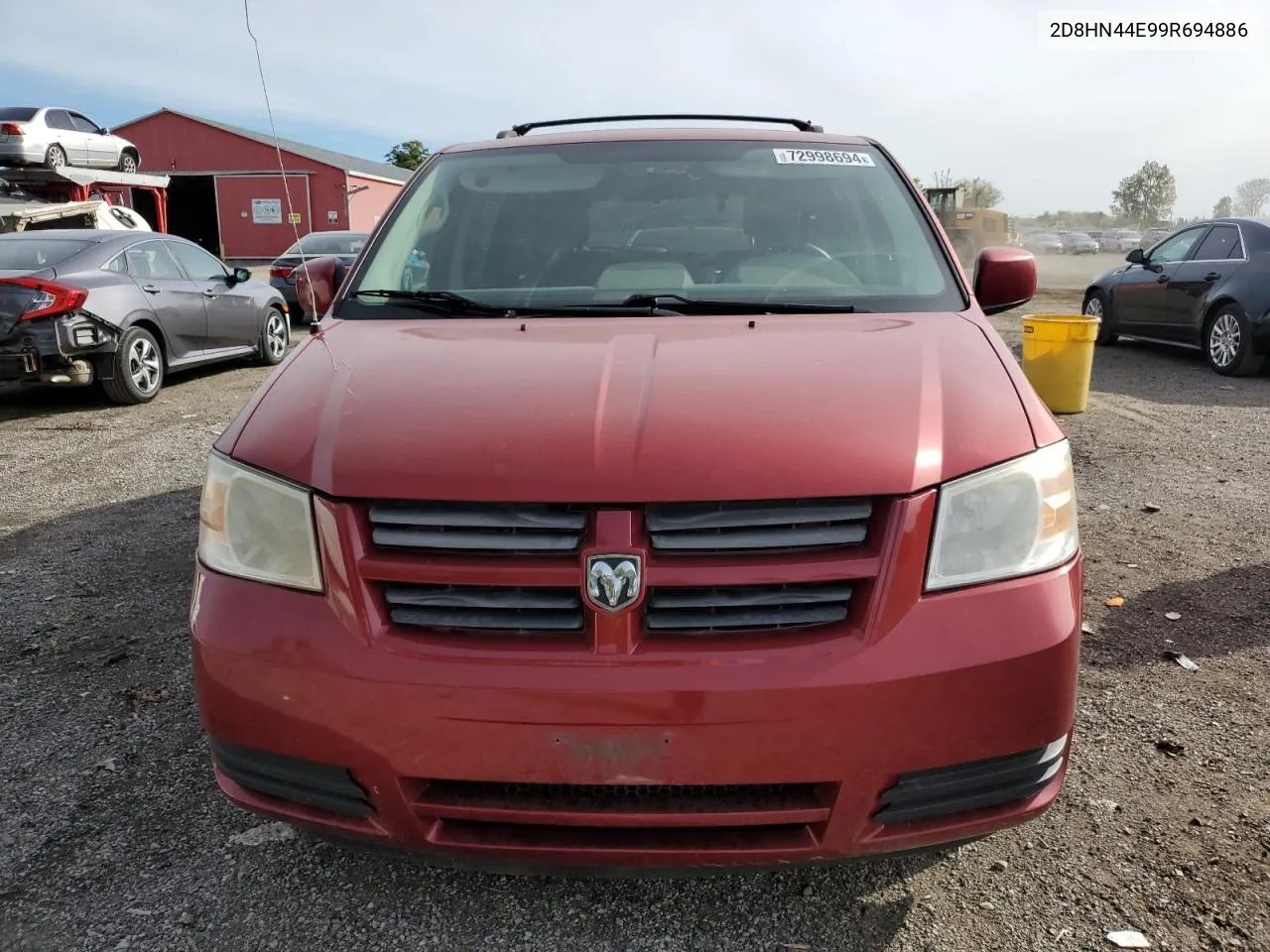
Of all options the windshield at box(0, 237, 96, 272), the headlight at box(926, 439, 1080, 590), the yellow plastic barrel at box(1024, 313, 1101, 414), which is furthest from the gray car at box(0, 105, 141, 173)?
the headlight at box(926, 439, 1080, 590)

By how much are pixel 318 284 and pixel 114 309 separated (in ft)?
19.2

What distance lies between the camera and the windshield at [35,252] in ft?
26.0

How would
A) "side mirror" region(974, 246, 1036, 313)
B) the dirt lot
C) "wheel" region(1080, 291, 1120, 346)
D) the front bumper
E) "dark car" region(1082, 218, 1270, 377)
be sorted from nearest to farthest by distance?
the front bumper → the dirt lot → "side mirror" region(974, 246, 1036, 313) → "dark car" region(1082, 218, 1270, 377) → "wheel" region(1080, 291, 1120, 346)

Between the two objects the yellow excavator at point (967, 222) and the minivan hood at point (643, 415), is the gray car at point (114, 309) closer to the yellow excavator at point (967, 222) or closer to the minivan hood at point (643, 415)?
the minivan hood at point (643, 415)

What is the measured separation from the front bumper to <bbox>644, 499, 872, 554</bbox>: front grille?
0.44 ft

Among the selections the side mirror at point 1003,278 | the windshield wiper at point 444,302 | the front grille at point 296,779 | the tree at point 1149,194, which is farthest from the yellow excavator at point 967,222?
the tree at point 1149,194

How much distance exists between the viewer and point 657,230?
9.98 feet

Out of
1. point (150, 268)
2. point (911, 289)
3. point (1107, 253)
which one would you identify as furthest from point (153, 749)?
point (1107, 253)

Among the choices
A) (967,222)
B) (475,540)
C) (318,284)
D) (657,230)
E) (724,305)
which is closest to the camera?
(475,540)

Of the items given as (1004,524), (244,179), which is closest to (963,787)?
(1004,524)

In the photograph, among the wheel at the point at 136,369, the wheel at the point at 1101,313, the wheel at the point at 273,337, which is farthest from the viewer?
the wheel at the point at 1101,313

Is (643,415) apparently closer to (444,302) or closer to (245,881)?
(444,302)

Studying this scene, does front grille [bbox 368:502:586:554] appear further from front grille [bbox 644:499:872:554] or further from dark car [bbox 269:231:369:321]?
dark car [bbox 269:231:369:321]

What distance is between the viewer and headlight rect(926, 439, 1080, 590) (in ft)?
5.90
